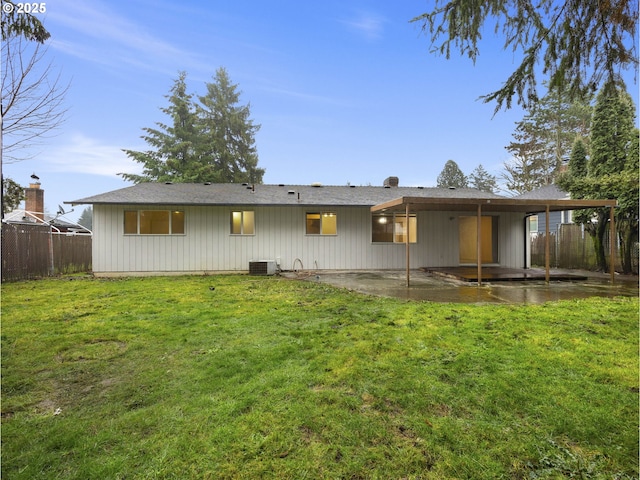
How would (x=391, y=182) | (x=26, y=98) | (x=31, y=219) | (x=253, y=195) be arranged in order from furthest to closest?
1. (x=31, y=219)
2. (x=391, y=182)
3. (x=253, y=195)
4. (x=26, y=98)

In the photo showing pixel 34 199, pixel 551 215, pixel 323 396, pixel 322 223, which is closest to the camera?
pixel 323 396

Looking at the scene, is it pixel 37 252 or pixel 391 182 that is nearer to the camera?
pixel 37 252

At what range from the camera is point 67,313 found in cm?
509

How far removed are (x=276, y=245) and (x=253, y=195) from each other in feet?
7.00

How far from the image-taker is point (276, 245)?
1093cm

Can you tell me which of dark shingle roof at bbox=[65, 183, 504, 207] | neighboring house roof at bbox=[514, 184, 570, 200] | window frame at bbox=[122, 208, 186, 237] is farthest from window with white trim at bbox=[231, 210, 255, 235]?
neighboring house roof at bbox=[514, 184, 570, 200]

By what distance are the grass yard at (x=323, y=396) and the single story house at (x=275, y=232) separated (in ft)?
19.5


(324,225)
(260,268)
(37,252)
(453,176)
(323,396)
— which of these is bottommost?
(323,396)

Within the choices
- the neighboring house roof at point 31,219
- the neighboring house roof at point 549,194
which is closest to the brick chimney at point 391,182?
the neighboring house roof at point 549,194

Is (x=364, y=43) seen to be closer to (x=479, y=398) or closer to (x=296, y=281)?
(x=296, y=281)

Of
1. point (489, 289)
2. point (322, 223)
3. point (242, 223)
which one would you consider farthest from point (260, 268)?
point (489, 289)

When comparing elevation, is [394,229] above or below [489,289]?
above

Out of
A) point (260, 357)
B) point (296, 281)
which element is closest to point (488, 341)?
point (260, 357)

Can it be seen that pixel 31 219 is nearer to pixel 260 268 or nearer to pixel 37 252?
pixel 37 252
